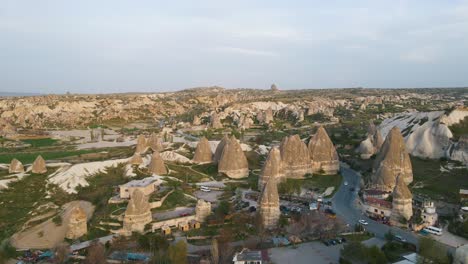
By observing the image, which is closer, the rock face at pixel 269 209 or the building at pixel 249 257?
the building at pixel 249 257

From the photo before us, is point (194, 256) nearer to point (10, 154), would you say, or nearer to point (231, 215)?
point (231, 215)

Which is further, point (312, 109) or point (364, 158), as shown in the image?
point (312, 109)

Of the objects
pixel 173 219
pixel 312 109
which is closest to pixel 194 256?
pixel 173 219

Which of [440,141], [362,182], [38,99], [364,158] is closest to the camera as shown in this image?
[362,182]

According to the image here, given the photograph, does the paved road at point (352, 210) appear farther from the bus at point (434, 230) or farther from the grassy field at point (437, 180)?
the grassy field at point (437, 180)

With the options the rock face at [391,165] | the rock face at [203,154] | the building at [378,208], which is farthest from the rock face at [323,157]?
the building at [378,208]
